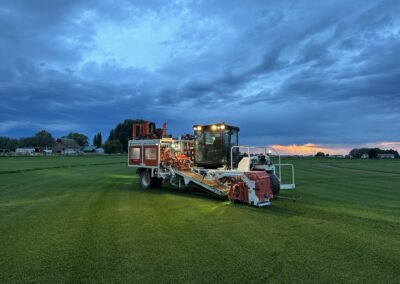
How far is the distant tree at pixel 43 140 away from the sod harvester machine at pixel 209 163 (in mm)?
160551

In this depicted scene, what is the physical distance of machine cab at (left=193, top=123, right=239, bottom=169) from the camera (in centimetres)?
1356

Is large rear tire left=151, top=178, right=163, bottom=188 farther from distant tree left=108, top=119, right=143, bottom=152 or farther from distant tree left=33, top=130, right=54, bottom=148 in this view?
distant tree left=33, top=130, right=54, bottom=148

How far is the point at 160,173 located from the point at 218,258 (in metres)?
9.63

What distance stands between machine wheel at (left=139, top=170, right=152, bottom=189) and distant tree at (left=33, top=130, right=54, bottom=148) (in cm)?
16071

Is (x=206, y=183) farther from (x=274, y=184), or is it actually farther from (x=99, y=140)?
(x=99, y=140)

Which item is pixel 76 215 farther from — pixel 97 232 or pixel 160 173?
pixel 160 173

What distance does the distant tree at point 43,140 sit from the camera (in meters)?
161

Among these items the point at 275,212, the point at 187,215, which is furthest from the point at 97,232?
the point at 275,212

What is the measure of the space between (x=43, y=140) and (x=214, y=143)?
169 metres

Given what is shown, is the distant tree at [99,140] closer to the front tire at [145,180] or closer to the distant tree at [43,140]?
the distant tree at [43,140]

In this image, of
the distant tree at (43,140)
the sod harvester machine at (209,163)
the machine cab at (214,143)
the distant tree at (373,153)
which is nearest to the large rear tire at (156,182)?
the sod harvester machine at (209,163)

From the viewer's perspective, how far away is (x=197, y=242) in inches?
252

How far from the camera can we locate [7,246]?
6152 mm

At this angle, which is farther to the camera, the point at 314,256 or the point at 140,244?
the point at 140,244
